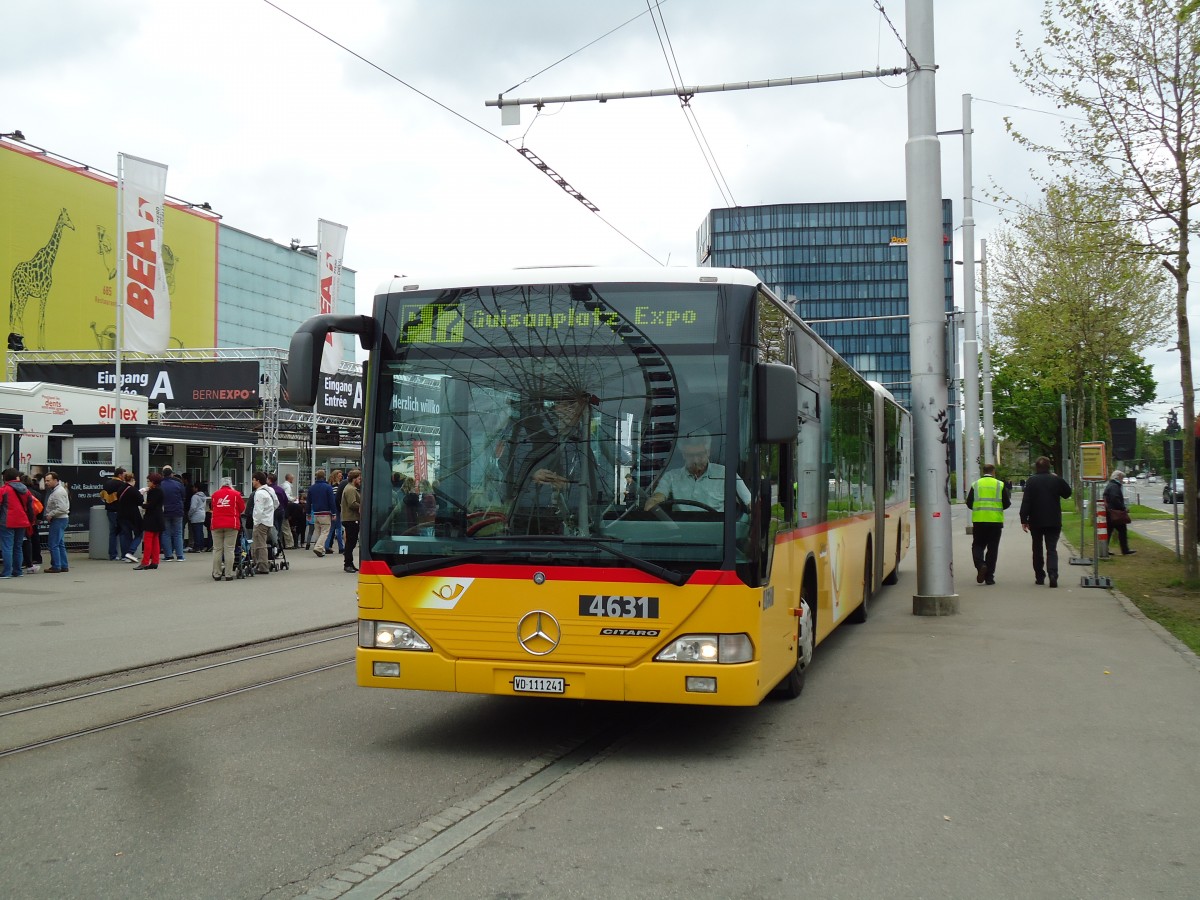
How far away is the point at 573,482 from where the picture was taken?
6652mm

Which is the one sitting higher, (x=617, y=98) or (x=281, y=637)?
(x=617, y=98)

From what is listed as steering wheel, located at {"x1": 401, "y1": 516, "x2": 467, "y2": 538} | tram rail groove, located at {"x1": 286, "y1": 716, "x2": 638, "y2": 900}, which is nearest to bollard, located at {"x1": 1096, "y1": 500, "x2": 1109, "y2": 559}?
tram rail groove, located at {"x1": 286, "y1": 716, "x2": 638, "y2": 900}

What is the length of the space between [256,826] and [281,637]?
7.00m

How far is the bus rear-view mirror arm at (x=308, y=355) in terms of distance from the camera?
260 inches

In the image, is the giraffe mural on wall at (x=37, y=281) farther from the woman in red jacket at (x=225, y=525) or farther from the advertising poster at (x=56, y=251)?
the woman in red jacket at (x=225, y=525)

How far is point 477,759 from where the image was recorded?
673 centimetres

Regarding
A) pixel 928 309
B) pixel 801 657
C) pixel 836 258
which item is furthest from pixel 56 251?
pixel 836 258

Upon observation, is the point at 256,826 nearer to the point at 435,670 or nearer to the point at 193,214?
the point at 435,670

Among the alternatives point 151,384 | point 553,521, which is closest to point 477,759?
point 553,521

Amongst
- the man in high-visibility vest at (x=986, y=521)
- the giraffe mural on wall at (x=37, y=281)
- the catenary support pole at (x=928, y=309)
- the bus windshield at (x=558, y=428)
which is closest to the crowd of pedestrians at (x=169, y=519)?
the catenary support pole at (x=928, y=309)

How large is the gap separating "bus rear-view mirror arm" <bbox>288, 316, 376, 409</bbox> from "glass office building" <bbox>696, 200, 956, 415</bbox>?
4381 inches

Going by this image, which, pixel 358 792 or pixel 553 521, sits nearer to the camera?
pixel 358 792

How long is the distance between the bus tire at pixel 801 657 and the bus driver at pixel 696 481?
6.73 feet

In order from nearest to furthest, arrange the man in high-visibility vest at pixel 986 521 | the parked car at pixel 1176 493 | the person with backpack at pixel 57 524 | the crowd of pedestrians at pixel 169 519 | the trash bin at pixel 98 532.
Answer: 1. the man in high-visibility vest at pixel 986 521
2. the crowd of pedestrians at pixel 169 519
3. the parked car at pixel 1176 493
4. the person with backpack at pixel 57 524
5. the trash bin at pixel 98 532
